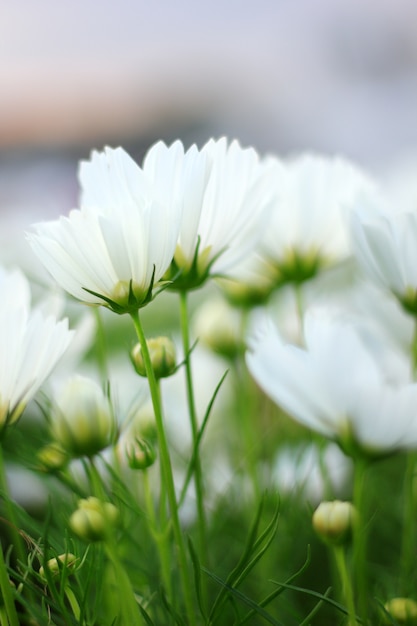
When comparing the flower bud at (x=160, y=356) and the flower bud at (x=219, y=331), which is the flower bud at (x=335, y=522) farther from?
the flower bud at (x=219, y=331)

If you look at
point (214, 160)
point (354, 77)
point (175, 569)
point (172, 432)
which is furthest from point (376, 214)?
point (354, 77)

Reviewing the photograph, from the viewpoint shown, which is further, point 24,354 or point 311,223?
point 311,223

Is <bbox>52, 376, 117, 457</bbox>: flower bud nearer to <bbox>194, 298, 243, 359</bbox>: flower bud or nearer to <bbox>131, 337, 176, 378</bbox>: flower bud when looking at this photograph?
<bbox>131, 337, 176, 378</bbox>: flower bud

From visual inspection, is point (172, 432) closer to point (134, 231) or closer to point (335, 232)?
point (335, 232)

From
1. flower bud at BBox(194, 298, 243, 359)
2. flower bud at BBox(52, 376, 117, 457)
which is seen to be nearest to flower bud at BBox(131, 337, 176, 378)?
flower bud at BBox(52, 376, 117, 457)

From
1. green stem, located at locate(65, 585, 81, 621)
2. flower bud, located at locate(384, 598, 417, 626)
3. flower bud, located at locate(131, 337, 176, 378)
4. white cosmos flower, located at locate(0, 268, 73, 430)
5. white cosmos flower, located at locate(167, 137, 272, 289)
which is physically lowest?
flower bud, located at locate(384, 598, 417, 626)

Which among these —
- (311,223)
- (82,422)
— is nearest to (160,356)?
(82,422)

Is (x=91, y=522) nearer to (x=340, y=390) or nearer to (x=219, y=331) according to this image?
(x=340, y=390)

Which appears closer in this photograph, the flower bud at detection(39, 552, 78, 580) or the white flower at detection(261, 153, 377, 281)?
the flower bud at detection(39, 552, 78, 580)
